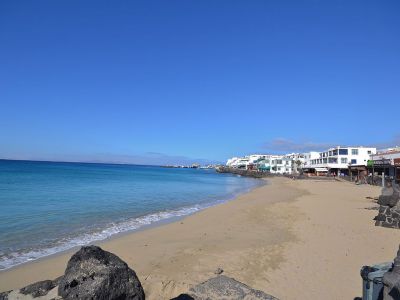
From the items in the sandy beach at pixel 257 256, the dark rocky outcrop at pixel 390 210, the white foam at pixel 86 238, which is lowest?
the white foam at pixel 86 238

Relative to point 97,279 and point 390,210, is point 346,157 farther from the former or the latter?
point 97,279

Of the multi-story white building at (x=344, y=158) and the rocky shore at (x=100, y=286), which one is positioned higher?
the multi-story white building at (x=344, y=158)

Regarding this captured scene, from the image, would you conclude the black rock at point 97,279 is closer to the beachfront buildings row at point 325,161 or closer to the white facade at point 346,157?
the beachfront buildings row at point 325,161

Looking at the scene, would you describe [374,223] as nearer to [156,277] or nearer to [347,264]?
[347,264]

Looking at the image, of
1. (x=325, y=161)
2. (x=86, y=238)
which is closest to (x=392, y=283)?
(x=86, y=238)

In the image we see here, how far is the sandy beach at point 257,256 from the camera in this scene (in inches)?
281

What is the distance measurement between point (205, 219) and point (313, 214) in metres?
5.77

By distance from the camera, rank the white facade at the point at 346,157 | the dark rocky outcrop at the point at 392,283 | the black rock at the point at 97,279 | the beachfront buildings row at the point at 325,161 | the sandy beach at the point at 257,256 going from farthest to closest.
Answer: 1. the beachfront buildings row at the point at 325,161
2. the white facade at the point at 346,157
3. the sandy beach at the point at 257,256
4. the dark rocky outcrop at the point at 392,283
5. the black rock at the point at 97,279

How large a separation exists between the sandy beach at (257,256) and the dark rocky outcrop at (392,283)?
3.12 meters

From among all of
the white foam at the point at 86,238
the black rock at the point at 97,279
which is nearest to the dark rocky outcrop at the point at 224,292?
the black rock at the point at 97,279

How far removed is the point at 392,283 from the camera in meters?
3.62

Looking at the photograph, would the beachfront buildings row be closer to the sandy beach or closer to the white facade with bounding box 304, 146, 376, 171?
the white facade with bounding box 304, 146, 376, 171

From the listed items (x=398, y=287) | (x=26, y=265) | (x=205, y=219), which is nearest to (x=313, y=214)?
(x=205, y=219)

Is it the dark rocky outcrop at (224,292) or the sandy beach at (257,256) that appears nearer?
the dark rocky outcrop at (224,292)
